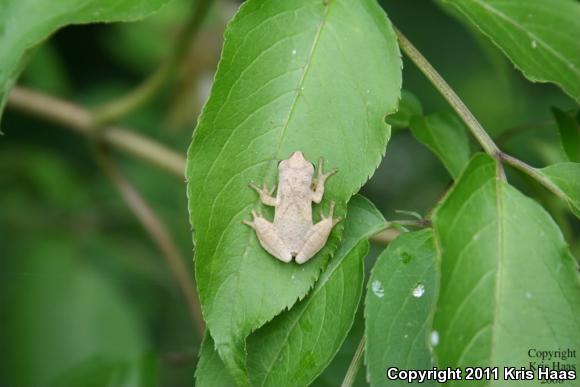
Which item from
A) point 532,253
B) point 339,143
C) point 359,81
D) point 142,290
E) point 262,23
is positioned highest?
point 262,23

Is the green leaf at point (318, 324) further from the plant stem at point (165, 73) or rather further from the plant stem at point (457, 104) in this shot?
the plant stem at point (165, 73)

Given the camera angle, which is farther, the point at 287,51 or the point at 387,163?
the point at 387,163

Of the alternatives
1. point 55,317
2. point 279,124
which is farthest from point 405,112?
point 55,317

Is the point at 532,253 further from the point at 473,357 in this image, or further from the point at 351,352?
the point at 351,352

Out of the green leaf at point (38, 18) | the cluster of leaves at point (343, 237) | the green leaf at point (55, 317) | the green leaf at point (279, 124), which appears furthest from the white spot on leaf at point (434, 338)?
the green leaf at point (55, 317)

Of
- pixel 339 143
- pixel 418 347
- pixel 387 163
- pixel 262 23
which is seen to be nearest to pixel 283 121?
pixel 339 143
